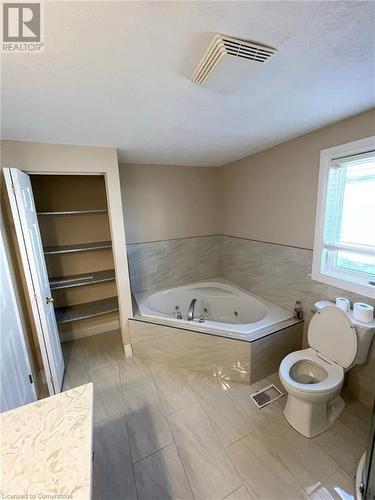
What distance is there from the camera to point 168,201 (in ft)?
9.90

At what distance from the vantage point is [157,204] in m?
2.96

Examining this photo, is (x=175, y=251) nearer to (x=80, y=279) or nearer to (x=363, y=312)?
(x=80, y=279)

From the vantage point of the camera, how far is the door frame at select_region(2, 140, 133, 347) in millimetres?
1746

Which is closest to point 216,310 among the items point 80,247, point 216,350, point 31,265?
point 216,350

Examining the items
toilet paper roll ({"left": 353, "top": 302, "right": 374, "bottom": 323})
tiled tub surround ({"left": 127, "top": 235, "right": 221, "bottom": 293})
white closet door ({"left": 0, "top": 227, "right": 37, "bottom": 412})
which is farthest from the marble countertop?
tiled tub surround ({"left": 127, "top": 235, "right": 221, "bottom": 293})

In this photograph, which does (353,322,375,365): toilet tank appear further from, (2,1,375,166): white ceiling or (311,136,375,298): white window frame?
(2,1,375,166): white ceiling

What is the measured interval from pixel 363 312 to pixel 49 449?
6.28 ft

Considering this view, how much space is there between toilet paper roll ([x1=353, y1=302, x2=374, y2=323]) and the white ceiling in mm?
1360

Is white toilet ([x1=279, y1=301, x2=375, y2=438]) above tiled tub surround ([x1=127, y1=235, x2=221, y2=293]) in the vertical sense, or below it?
below

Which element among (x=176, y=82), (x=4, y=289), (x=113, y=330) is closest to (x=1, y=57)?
(x=176, y=82)

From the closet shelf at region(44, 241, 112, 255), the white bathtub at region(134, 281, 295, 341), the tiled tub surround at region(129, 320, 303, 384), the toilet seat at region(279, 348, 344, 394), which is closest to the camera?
the toilet seat at region(279, 348, 344, 394)

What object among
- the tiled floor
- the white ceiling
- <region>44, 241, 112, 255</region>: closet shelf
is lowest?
the tiled floor

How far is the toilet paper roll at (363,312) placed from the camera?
1.50m

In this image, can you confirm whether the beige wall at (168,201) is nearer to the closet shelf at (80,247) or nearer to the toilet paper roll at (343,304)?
the closet shelf at (80,247)
